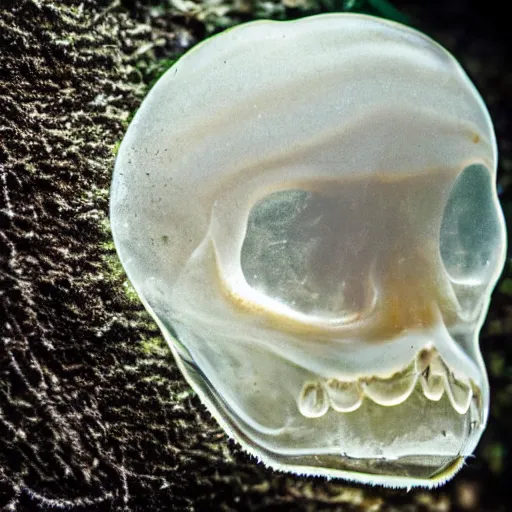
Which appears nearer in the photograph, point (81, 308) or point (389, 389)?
point (389, 389)

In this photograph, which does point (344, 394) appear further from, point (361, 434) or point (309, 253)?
point (309, 253)

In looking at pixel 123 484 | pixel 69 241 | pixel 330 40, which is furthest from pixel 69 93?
pixel 123 484

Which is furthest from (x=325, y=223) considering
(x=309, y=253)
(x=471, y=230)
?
(x=471, y=230)

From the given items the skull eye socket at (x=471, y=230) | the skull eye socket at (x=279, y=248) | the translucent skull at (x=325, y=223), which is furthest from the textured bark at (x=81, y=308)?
the skull eye socket at (x=471, y=230)

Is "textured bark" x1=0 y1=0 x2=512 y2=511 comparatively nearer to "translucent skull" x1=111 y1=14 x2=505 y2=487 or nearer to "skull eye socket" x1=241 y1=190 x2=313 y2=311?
"translucent skull" x1=111 y1=14 x2=505 y2=487

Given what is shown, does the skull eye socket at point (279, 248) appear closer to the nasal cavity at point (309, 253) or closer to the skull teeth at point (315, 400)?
the nasal cavity at point (309, 253)
